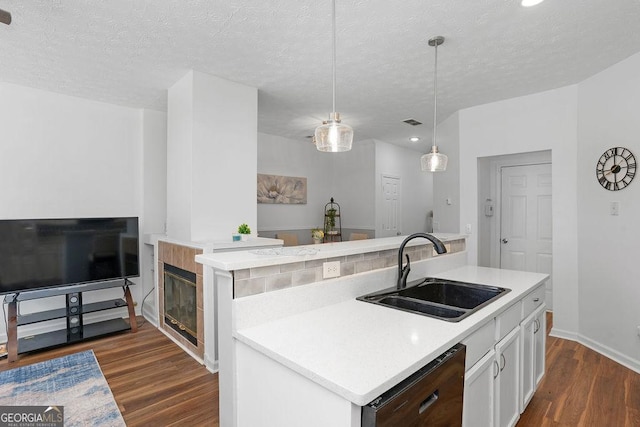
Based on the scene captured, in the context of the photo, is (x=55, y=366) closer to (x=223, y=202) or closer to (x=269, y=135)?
(x=223, y=202)

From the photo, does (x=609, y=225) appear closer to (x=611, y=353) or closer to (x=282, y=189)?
(x=611, y=353)

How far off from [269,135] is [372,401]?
537cm

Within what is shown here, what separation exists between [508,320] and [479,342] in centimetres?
44

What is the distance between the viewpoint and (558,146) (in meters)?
3.65

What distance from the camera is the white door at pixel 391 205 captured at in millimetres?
6508

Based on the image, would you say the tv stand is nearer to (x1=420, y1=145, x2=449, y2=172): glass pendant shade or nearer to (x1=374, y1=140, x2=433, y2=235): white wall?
(x1=420, y1=145, x2=449, y2=172): glass pendant shade

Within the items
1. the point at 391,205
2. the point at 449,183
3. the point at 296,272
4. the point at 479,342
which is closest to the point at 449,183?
the point at 449,183

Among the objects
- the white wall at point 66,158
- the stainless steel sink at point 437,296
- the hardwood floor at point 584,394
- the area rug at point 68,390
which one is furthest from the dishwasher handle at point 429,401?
the white wall at point 66,158

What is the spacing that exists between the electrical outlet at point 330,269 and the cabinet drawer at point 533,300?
1232mm

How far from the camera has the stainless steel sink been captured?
1.71 meters

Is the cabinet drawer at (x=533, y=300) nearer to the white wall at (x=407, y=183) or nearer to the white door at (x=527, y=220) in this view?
the white door at (x=527, y=220)

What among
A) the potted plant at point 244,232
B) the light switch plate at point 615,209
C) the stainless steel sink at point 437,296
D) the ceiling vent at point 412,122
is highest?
the ceiling vent at point 412,122

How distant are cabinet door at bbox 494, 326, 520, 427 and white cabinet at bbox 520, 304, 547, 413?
0.30 ft

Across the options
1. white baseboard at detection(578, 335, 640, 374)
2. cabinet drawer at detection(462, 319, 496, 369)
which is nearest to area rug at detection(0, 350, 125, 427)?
cabinet drawer at detection(462, 319, 496, 369)
